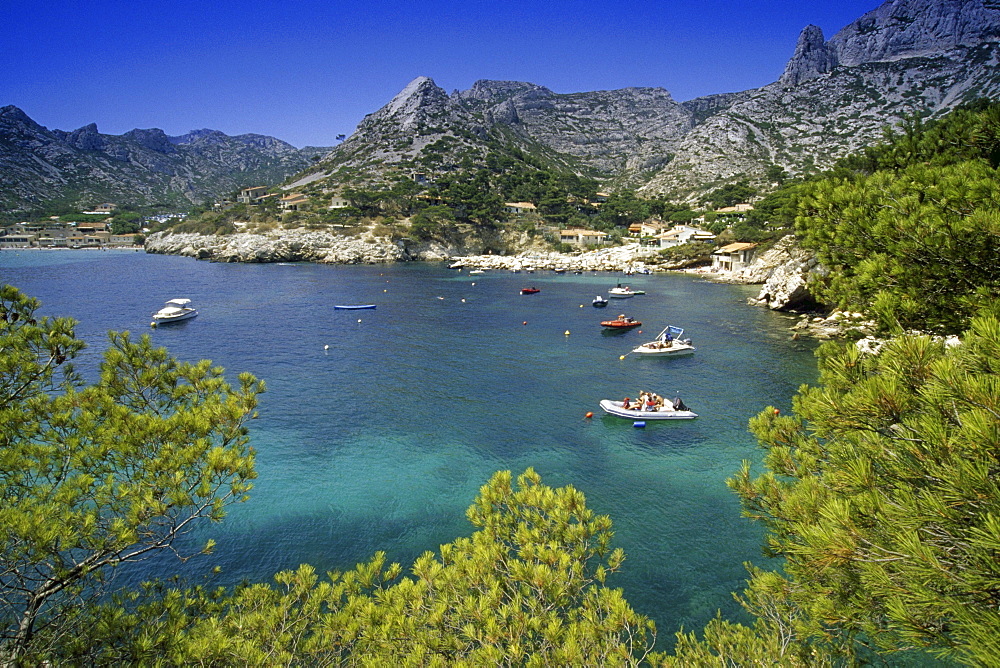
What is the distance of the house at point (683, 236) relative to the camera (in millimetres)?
83369

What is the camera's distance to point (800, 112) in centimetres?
12719

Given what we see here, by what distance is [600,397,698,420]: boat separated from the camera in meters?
22.5

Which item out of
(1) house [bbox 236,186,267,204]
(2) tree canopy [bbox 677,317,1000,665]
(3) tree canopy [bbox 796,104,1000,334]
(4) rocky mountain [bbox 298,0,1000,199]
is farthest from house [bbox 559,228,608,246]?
(2) tree canopy [bbox 677,317,1000,665]

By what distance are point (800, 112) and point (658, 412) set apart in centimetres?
13949

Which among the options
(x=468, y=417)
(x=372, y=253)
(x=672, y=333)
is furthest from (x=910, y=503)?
(x=372, y=253)

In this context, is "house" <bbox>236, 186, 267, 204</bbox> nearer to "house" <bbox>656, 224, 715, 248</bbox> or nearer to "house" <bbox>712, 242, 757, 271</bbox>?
"house" <bbox>656, 224, 715, 248</bbox>

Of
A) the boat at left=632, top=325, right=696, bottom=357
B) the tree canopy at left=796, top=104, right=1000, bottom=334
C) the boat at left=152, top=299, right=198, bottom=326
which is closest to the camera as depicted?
Answer: the tree canopy at left=796, top=104, right=1000, bottom=334

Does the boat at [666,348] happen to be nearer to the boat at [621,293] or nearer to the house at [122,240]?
the boat at [621,293]


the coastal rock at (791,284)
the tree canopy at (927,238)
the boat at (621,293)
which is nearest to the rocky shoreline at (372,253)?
the coastal rock at (791,284)

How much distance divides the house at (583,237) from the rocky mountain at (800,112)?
117 ft

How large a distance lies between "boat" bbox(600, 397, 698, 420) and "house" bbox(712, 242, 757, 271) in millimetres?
51697

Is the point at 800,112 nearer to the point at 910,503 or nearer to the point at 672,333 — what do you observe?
the point at 672,333

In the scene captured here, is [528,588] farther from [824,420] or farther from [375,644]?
[824,420]

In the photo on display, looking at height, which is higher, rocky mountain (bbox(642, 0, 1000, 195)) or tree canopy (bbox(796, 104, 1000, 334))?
rocky mountain (bbox(642, 0, 1000, 195))
